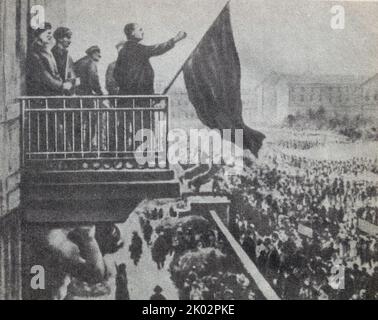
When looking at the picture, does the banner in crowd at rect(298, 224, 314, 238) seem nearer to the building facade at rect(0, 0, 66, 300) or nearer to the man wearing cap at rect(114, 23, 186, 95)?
the man wearing cap at rect(114, 23, 186, 95)

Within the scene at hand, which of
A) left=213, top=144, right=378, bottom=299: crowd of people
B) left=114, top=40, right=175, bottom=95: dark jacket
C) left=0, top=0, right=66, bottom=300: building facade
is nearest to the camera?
left=0, top=0, right=66, bottom=300: building facade

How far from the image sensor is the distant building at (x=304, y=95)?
16.8ft

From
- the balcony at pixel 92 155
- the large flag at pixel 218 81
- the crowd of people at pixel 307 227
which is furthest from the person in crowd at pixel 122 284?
the large flag at pixel 218 81

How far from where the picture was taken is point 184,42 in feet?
16.4

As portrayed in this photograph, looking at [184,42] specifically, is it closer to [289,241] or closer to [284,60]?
[284,60]

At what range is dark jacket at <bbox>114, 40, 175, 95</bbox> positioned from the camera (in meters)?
4.97

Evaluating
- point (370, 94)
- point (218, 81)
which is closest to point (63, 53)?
point (218, 81)

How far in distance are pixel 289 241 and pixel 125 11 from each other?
2626mm

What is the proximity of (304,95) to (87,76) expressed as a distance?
2041 millimetres

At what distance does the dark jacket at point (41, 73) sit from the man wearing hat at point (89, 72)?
0.19 meters

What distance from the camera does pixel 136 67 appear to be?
498 cm

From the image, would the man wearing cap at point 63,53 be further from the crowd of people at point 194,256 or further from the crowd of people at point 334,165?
the crowd of people at point 334,165

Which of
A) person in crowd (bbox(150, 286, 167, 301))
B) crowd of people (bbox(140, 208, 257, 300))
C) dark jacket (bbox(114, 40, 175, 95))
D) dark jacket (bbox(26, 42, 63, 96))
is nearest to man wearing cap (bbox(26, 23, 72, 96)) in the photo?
dark jacket (bbox(26, 42, 63, 96))

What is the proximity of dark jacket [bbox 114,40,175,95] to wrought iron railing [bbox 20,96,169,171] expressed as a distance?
0.10m
